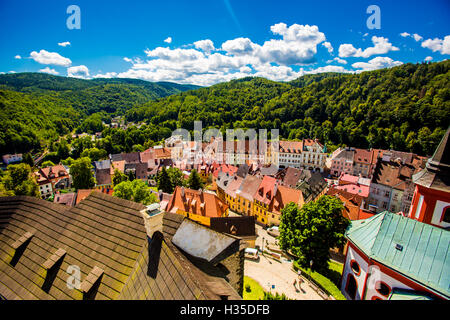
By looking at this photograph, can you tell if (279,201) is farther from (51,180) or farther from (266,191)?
(51,180)

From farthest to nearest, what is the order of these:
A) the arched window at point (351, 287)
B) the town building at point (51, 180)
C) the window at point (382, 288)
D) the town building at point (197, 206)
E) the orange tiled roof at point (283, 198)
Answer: the town building at point (51, 180) < the orange tiled roof at point (283, 198) < the town building at point (197, 206) < the arched window at point (351, 287) < the window at point (382, 288)

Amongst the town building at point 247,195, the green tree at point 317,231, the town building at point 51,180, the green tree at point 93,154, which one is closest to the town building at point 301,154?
the town building at point 247,195

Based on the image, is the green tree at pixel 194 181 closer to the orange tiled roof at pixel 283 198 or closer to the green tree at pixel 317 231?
the orange tiled roof at pixel 283 198

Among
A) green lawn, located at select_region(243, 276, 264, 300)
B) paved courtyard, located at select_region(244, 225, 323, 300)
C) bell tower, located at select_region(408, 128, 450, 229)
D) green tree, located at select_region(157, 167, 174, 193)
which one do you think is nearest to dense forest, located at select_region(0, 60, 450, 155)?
green tree, located at select_region(157, 167, 174, 193)

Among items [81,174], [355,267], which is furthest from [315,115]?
[355,267]
